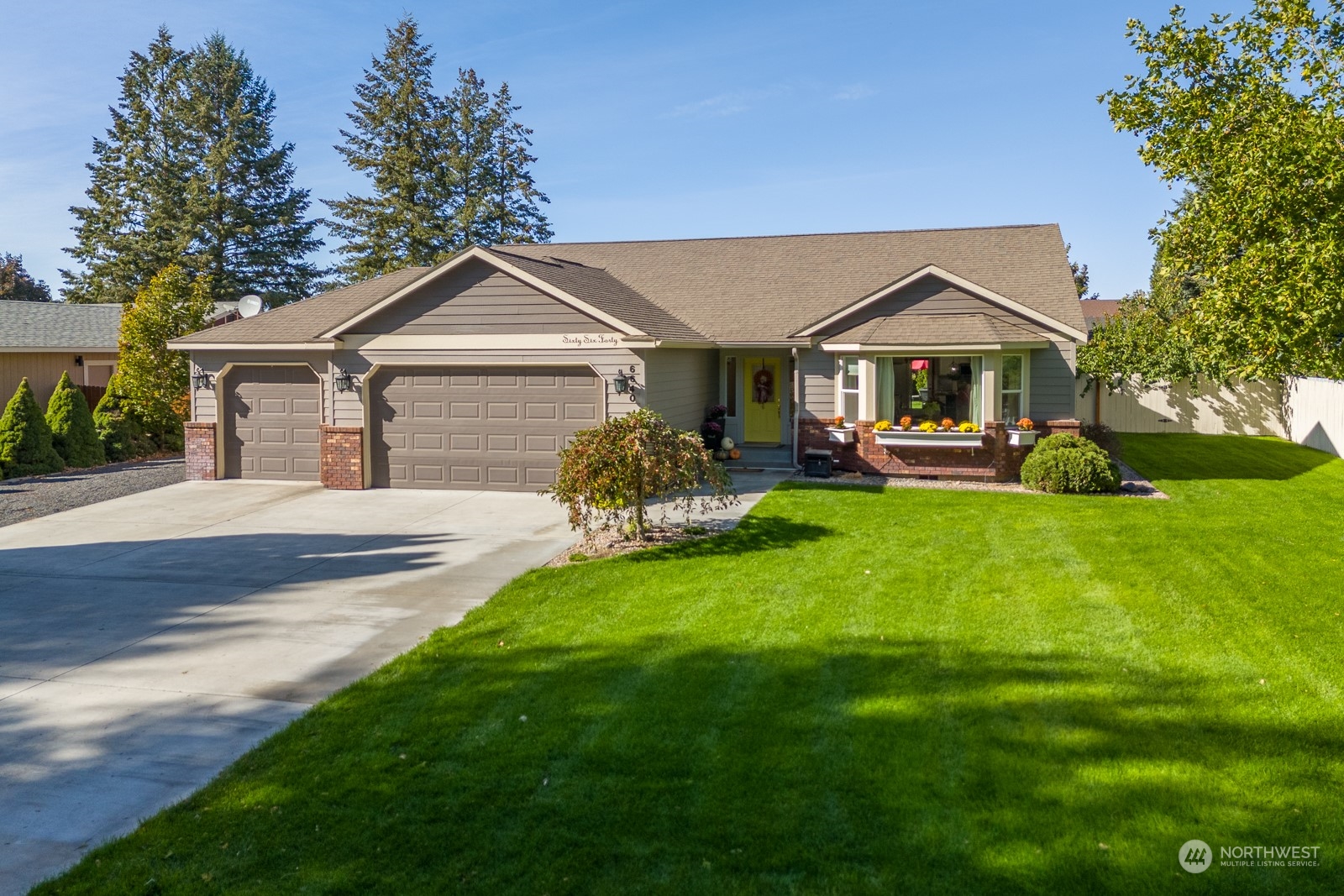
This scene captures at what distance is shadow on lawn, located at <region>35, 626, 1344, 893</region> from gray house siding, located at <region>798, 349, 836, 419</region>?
11.3 metres

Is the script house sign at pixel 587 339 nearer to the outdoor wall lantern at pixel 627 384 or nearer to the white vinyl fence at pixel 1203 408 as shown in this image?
the outdoor wall lantern at pixel 627 384

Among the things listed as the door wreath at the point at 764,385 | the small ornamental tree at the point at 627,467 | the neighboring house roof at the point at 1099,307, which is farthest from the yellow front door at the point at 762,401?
the neighboring house roof at the point at 1099,307

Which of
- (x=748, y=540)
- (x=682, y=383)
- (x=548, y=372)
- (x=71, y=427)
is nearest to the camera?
(x=748, y=540)

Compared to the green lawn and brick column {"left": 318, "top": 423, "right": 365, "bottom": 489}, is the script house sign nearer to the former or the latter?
brick column {"left": 318, "top": 423, "right": 365, "bottom": 489}

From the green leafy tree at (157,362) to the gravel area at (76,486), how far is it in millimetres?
2153

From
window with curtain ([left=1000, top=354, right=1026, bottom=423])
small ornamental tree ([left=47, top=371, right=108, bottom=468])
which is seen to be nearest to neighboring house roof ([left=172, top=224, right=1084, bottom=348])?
window with curtain ([left=1000, top=354, right=1026, bottom=423])

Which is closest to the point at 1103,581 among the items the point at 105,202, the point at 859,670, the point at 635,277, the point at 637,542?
the point at 859,670

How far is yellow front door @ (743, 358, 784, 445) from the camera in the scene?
21109mm

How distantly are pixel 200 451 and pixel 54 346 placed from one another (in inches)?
461

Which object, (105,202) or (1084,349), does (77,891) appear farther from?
(105,202)

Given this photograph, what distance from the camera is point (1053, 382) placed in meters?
17.0

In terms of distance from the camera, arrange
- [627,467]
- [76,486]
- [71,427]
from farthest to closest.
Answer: [71,427] → [76,486] → [627,467]

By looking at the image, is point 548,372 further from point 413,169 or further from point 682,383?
point 413,169

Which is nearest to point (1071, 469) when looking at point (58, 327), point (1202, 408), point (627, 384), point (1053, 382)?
point (1053, 382)
